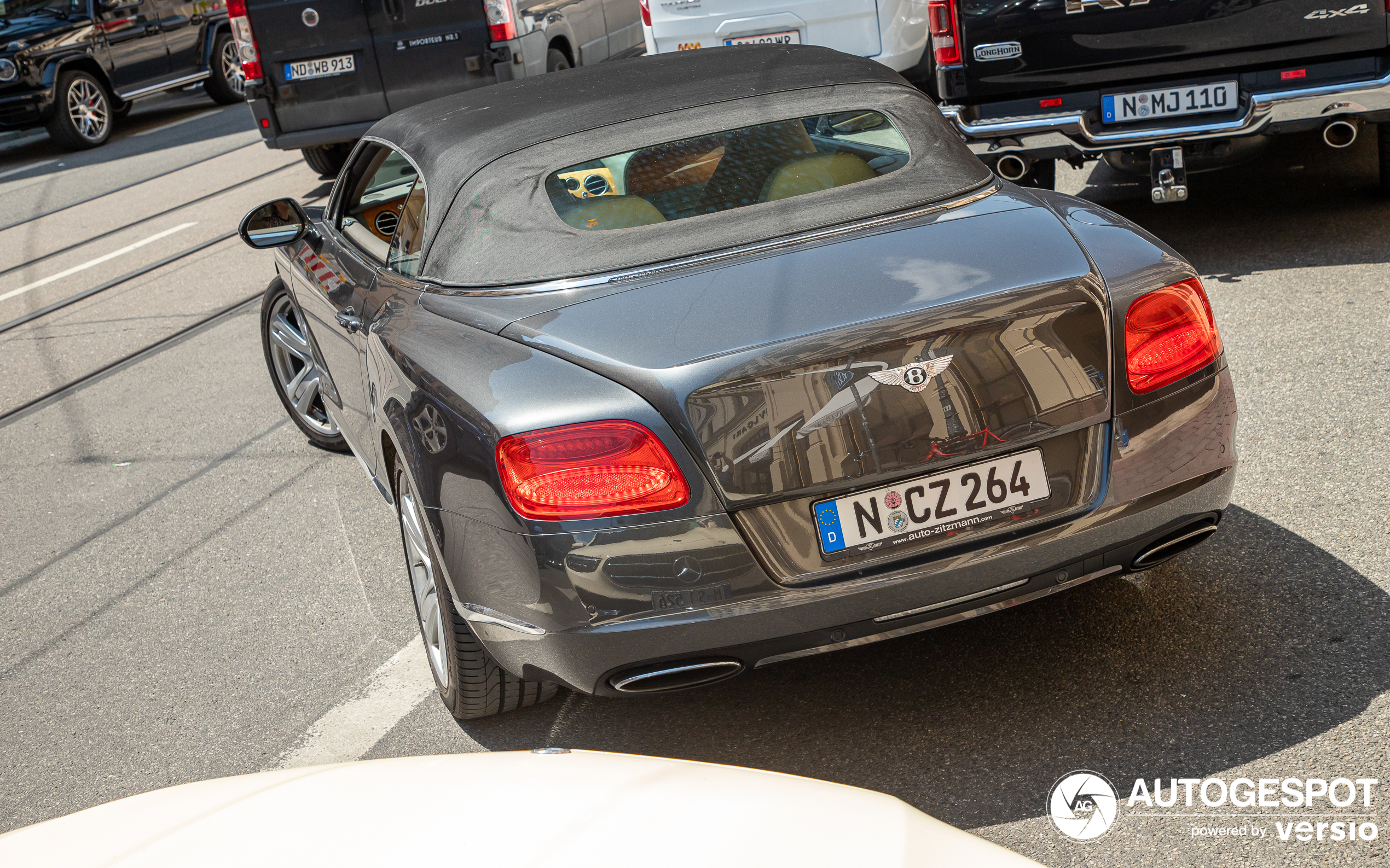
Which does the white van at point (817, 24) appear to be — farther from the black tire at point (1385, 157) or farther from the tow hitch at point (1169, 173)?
the black tire at point (1385, 157)

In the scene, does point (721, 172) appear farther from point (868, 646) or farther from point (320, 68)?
point (320, 68)

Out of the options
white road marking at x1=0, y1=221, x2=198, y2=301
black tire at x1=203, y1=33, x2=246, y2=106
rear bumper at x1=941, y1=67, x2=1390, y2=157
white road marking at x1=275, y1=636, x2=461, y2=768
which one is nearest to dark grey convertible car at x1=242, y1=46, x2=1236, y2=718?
white road marking at x1=275, y1=636, x2=461, y2=768

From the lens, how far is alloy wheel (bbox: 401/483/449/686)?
3070 mm

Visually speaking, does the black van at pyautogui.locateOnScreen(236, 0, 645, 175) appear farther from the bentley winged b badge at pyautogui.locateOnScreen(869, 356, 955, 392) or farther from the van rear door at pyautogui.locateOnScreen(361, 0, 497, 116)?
the bentley winged b badge at pyautogui.locateOnScreen(869, 356, 955, 392)

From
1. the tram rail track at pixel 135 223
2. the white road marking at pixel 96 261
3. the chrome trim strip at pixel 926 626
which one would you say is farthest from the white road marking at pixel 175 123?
the chrome trim strip at pixel 926 626

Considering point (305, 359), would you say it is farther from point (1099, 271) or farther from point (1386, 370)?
point (1386, 370)

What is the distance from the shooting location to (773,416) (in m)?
2.41

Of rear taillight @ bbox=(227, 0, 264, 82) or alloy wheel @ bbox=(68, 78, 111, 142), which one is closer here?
rear taillight @ bbox=(227, 0, 264, 82)

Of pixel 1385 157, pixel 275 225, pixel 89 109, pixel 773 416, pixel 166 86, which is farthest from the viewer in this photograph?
pixel 166 86

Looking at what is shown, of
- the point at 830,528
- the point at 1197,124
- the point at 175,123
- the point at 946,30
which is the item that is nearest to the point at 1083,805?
the point at 830,528

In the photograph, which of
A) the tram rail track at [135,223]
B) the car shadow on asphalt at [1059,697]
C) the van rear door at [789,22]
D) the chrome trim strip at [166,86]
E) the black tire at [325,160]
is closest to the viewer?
the car shadow on asphalt at [1059,697]

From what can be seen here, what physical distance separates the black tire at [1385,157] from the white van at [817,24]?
3.13 metres

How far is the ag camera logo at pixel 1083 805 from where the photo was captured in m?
2.46

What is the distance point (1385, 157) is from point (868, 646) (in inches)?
175
